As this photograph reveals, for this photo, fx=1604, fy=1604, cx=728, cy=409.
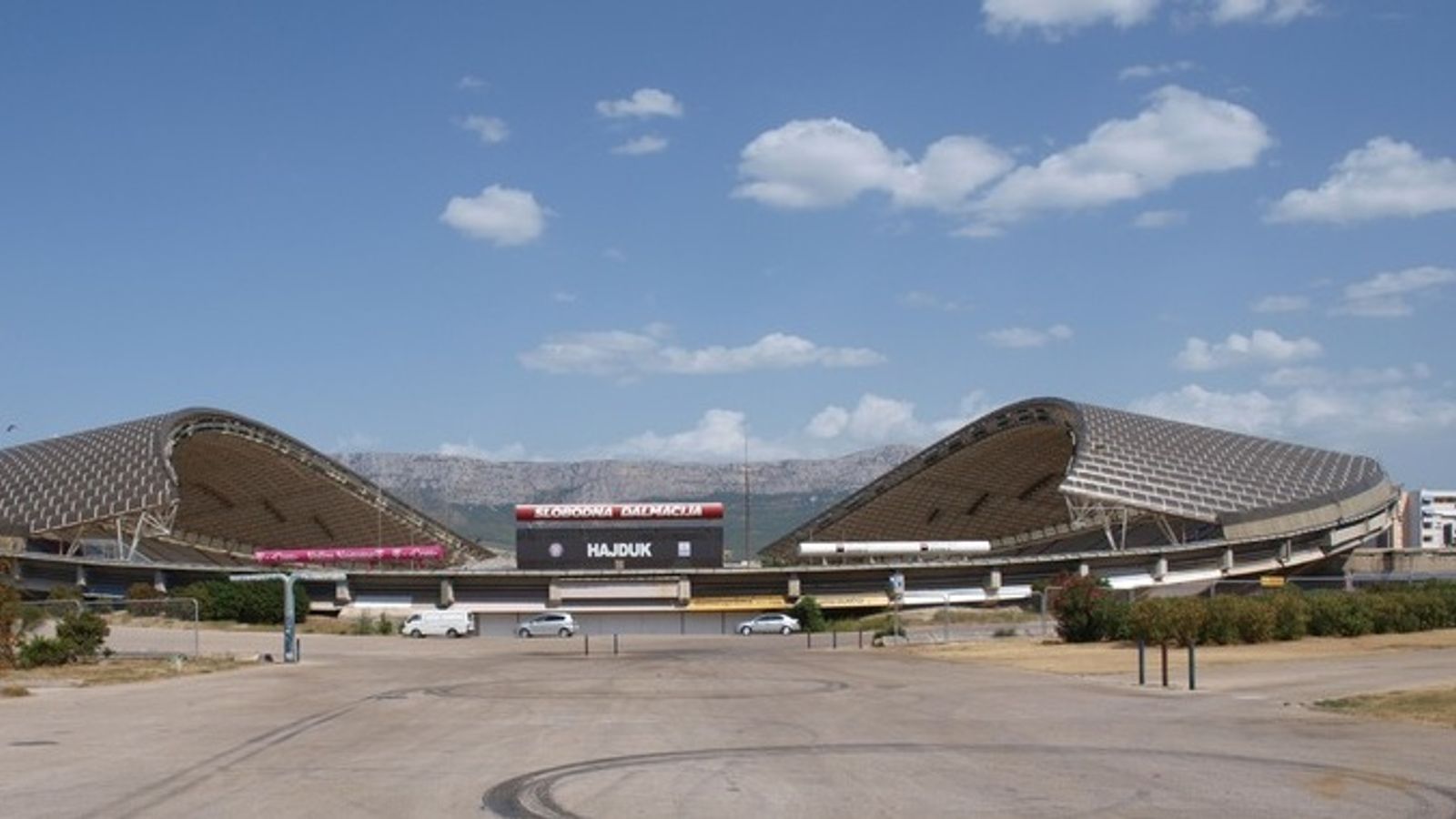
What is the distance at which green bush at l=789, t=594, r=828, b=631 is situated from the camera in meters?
97.7

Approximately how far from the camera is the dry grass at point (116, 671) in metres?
42.4

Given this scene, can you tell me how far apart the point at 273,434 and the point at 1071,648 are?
7510 cm

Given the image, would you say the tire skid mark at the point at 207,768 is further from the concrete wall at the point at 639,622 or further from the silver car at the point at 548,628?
the concrete wall at the point at 639,622

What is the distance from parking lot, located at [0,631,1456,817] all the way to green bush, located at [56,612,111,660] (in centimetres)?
1016

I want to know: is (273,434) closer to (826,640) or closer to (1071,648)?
(826,640)

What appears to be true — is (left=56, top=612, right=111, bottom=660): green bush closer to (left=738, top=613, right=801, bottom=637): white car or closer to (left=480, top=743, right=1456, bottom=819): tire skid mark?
(left=480, top=743, right=1456, bottom=819): tire skid mark

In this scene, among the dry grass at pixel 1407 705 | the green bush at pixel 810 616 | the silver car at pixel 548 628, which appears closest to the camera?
the dry grass at pixel 1407 705

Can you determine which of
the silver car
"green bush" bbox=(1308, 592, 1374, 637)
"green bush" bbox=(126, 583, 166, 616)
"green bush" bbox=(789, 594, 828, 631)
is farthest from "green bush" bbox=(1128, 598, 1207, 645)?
"green bush" bbox=(126, 583, 166, 616)

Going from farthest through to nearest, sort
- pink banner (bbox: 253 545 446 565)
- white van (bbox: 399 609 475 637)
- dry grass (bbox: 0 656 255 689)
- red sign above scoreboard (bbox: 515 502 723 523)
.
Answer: pink banner (bbox: 253 545 446 565)
red sign above scoreboard (bbox: 515 502 723 523)
white van (bbox: 399 609 475 637)
dry grass (bbox: 0 656 255 689)

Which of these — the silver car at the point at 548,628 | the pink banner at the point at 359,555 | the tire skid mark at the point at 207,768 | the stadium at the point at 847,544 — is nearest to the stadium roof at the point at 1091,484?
the stadium at the point at 847,544

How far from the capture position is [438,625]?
304ft

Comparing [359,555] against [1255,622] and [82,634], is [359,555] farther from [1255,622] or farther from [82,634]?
[1255,622]

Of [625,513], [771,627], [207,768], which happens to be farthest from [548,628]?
[207,768]

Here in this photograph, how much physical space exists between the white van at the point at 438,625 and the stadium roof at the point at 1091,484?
1568 inches
